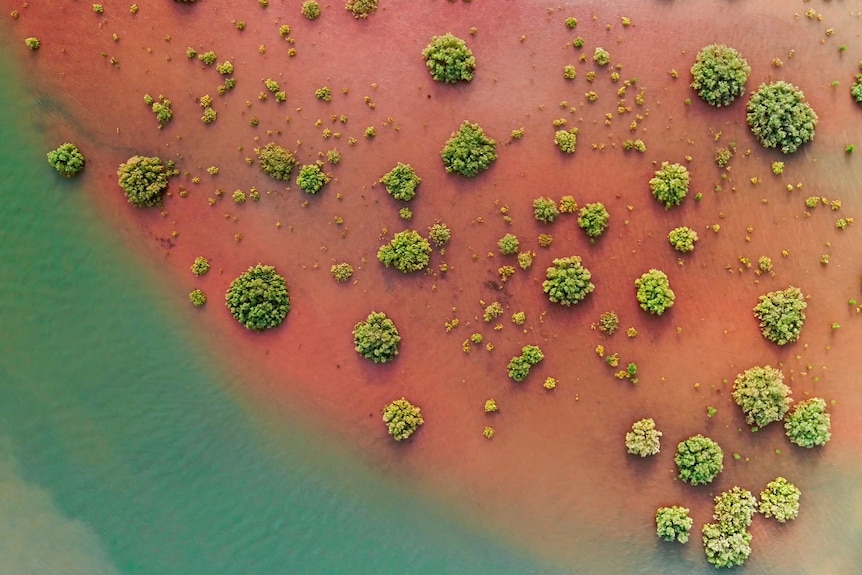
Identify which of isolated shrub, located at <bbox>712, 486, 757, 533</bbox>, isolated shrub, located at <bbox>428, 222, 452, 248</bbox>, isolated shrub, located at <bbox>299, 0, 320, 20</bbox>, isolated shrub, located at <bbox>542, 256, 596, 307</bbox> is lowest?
isolated shrub, located at <bbox>712, 486, 757, 533</bbox>

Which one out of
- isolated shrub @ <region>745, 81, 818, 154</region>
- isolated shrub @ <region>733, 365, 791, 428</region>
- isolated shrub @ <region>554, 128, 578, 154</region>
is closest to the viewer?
isolated shrub @ <region>733, 365, 791, 428</region>

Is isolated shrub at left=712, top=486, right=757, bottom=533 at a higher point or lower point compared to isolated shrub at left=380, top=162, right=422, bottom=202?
lower

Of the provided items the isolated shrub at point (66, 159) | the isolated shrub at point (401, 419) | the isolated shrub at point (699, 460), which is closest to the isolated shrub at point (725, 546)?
the isolated shrub at point (699, 460)

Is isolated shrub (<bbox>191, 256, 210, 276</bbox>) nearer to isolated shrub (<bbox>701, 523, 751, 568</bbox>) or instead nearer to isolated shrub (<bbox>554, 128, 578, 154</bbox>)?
isolated shrub (<bbox>554, 128, 578, 154</bbox>)

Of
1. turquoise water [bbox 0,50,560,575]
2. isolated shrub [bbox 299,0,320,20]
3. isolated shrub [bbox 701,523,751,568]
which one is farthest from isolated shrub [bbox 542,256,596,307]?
isolated shrub [bbox 299,0,320,20]

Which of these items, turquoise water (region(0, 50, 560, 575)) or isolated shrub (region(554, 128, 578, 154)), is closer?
isolated shrub (region(554, 128, 578, 154))

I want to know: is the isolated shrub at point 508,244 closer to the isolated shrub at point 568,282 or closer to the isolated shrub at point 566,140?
the isolated shrub at point 568,282

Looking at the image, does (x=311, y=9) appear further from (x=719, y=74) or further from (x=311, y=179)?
(x=719, y=74)
